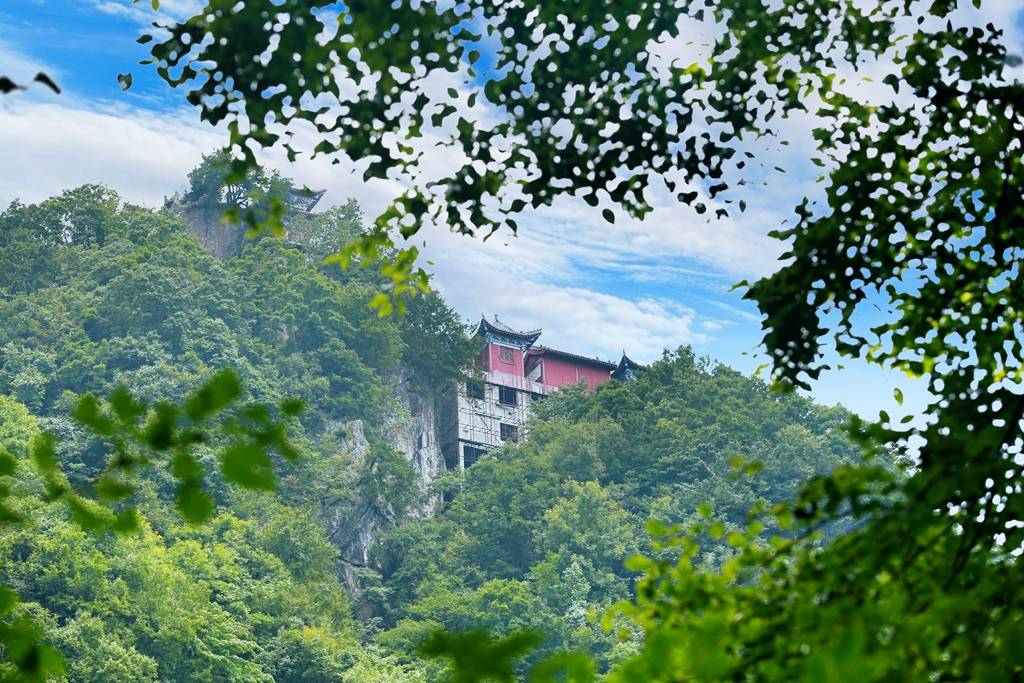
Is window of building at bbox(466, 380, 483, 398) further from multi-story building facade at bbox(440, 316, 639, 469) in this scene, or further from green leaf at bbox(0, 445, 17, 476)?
green leaf at bbox(0, 445, 17, 476)

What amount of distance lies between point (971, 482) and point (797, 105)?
2325mm

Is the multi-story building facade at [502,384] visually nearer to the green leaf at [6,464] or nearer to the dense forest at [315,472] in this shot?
the dense forest at [315,472]

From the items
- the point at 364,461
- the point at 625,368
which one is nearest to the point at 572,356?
the point at 625,368

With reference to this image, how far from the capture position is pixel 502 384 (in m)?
47.2

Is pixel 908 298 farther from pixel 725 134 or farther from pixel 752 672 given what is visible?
pixel 752 672

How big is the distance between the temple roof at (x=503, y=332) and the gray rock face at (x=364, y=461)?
132 inches

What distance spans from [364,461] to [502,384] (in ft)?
28.9

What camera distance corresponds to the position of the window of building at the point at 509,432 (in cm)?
4675

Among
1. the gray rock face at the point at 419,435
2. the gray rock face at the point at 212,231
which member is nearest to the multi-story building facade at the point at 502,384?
the gray rock face at the point at 419,435

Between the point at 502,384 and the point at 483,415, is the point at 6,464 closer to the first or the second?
the point at 483,415

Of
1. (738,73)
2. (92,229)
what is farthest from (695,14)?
(92,229)

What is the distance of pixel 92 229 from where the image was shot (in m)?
45.2

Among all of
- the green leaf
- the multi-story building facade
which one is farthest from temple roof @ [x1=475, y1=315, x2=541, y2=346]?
the green leaf

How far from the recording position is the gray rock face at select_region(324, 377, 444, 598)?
37219 mm
